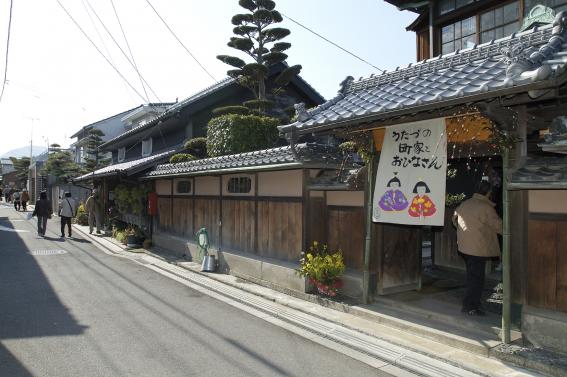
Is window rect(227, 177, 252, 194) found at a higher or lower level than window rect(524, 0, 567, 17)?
lower

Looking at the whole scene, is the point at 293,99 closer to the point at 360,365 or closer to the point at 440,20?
the point at 440,20

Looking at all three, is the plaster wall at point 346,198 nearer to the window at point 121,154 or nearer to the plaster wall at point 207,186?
the plaster wall at point 207,186

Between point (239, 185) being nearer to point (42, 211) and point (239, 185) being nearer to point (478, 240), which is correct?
point (478, 240)

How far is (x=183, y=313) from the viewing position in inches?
305

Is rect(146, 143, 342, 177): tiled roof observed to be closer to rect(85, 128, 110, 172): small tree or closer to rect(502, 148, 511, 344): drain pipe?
rect(502, 148, 511, 344): drain pipe

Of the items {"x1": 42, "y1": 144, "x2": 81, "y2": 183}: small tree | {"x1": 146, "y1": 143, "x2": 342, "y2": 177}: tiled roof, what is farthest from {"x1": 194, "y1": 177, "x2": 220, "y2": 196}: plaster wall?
{"x1": 42, "y1": 144, "x2": 81, "y2": 183}: small tree

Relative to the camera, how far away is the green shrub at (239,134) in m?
15.5

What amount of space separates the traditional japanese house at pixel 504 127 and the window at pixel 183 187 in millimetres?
7477

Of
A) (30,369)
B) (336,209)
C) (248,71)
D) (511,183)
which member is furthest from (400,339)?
(248,71)

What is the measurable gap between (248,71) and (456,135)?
1309cm

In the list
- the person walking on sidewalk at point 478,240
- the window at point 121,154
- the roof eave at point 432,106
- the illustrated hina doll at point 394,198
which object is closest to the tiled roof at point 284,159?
the roof eave at point 432,106

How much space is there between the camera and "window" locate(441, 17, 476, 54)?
11.3 meters

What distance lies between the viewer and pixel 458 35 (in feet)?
38.4

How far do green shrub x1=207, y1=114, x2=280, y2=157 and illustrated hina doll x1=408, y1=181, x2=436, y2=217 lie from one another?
970 cm
